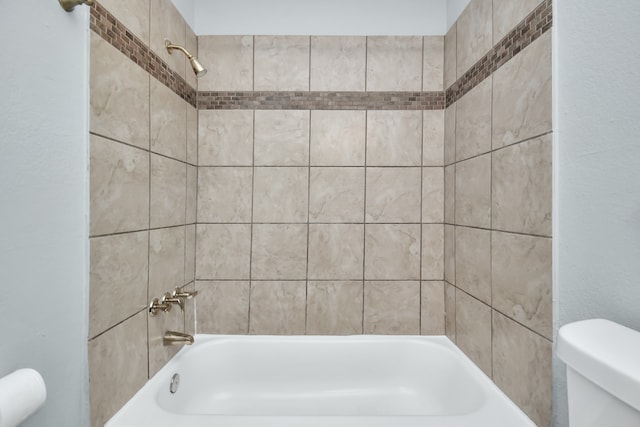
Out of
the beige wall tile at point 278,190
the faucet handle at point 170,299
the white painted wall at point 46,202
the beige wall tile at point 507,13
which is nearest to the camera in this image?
the white painted wall at point 46,202

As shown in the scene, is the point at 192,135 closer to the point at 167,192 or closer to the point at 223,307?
the point at 167,192

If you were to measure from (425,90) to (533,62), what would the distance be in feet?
2.56

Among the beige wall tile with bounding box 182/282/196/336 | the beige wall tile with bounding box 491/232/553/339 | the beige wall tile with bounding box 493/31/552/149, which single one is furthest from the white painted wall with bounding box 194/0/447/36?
the beige wall tile with bounding box 182/282/196/336

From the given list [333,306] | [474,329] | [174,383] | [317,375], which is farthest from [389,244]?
[174,383]

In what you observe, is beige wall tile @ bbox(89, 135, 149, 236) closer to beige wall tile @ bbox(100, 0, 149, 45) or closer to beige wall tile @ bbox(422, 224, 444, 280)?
beige wall tile @ bbox(100, 0, 149, 45)

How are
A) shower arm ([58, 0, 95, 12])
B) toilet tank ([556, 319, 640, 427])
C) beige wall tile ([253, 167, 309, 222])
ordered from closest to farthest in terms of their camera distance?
toilet tank ([556, 319, 640, 427]), shower arm ([58, 0, 95, 12]), beige wall tile ([253, 167, 309, 222])

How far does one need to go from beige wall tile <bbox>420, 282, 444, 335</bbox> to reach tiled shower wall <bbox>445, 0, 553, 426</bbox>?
101 millimetres

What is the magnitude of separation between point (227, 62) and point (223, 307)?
1321mm

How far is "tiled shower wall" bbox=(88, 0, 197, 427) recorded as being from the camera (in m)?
1.02

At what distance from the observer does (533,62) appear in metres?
1.06

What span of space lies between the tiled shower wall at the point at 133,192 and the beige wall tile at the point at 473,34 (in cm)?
133

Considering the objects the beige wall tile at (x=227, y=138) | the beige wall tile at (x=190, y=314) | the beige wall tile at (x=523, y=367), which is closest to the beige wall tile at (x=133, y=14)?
the beige wall tile at (x=227, y=138)

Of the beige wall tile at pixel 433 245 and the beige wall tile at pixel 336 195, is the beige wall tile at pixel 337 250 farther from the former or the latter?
the beige wall tile at pixel 433 245

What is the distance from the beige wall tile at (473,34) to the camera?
136cm
